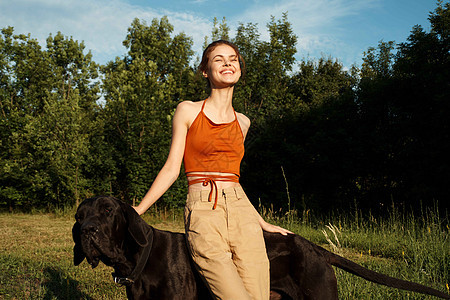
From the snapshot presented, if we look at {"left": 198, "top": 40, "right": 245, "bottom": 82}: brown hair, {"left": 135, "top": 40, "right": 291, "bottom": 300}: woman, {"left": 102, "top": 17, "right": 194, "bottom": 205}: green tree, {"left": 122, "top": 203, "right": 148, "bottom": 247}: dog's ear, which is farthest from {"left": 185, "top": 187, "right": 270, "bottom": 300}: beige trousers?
{"left": 102, "top": 17, "right": 194, "bottom": 205}: green tree

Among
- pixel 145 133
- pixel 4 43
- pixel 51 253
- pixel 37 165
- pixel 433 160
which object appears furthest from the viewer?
pixel 4 43

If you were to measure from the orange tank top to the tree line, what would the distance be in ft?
15.0

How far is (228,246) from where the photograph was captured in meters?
2.15

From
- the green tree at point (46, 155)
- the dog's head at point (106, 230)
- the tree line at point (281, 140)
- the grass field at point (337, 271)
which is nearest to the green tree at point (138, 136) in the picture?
Answer: the tree line at point (281, 140)

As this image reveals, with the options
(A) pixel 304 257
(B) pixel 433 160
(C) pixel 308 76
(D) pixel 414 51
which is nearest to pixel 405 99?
(D) pixel 414 51

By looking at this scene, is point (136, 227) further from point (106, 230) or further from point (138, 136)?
point (138, 136)

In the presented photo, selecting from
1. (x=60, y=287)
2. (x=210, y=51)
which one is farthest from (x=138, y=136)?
(x=210, y=51)

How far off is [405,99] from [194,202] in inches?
410

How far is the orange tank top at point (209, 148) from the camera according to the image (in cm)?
228

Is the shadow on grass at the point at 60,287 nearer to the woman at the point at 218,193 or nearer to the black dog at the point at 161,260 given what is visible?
the black dog at the point at 161,260

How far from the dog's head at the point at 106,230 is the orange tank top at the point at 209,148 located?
0.52 meters

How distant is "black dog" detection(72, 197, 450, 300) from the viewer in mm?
2256

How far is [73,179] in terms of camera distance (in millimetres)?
13969

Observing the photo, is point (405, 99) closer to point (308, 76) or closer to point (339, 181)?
point (339, 181)
